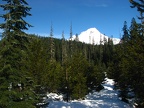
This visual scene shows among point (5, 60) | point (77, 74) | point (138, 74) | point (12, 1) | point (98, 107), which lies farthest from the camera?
point (77, 74)

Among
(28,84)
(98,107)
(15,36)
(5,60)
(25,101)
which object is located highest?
(15,36)

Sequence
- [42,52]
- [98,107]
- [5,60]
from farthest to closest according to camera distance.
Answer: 1. [98,107]
2. [42,52]
3. [5,60]

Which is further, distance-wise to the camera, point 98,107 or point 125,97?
point 125,97

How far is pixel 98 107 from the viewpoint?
2712 cm

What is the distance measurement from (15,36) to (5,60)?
2.07 meters

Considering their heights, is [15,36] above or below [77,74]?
above

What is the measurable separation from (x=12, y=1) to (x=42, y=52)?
7.64 m

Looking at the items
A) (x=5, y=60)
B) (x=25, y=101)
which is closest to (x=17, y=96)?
(x=25, y=101)

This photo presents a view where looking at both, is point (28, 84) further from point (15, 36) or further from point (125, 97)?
point (125, 97)

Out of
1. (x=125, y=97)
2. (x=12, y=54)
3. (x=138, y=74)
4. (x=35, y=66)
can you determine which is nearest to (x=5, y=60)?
(x=12, y=54)

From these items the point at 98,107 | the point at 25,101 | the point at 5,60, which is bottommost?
the point at 98,107

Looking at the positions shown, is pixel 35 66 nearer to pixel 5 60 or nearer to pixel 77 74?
pixel 5 60

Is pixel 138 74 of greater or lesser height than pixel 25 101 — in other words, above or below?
above

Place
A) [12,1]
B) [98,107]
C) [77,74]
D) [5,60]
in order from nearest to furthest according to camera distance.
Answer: [5,60], [12,1], [98,107], [77,74]
